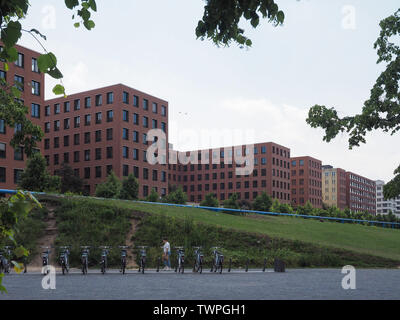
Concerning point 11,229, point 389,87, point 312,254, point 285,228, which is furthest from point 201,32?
point 285,228

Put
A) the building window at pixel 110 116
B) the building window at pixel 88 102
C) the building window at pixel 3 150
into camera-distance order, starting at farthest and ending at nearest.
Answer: the building window at pixel 88 102 → the building window at pixel 110 116 → the building window at pixel 3 150

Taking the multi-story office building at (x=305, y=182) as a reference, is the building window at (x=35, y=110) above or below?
above

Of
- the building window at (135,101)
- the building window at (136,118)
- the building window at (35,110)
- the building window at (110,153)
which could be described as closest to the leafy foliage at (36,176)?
Result: the building window at (35,110)

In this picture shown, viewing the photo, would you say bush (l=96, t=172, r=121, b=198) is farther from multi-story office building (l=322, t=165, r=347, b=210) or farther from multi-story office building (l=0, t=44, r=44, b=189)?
multi-story office building (l=322, t=165, r=347, b=210)

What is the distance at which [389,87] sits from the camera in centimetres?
2181

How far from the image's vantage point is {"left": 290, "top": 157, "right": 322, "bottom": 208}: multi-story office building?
141625mm

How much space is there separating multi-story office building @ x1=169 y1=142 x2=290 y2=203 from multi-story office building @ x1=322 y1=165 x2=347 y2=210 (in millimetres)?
52627

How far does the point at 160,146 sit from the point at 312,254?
57396mm

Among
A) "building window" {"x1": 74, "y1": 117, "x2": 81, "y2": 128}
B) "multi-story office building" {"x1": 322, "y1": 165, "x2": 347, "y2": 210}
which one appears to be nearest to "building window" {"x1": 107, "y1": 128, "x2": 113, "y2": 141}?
"building window" {"x1": 74, "y1": 117, "x2": 81, "y2": 128}

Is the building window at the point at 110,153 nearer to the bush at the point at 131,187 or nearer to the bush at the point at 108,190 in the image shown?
the bush at the point at 131,187

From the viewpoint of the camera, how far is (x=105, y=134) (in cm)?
7825

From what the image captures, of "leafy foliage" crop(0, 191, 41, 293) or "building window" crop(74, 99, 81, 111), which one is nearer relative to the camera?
"leafy foliage" crop(0, 191, 41, 293)

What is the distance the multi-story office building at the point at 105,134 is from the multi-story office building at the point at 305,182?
218 ft

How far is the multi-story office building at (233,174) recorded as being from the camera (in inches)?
4737
